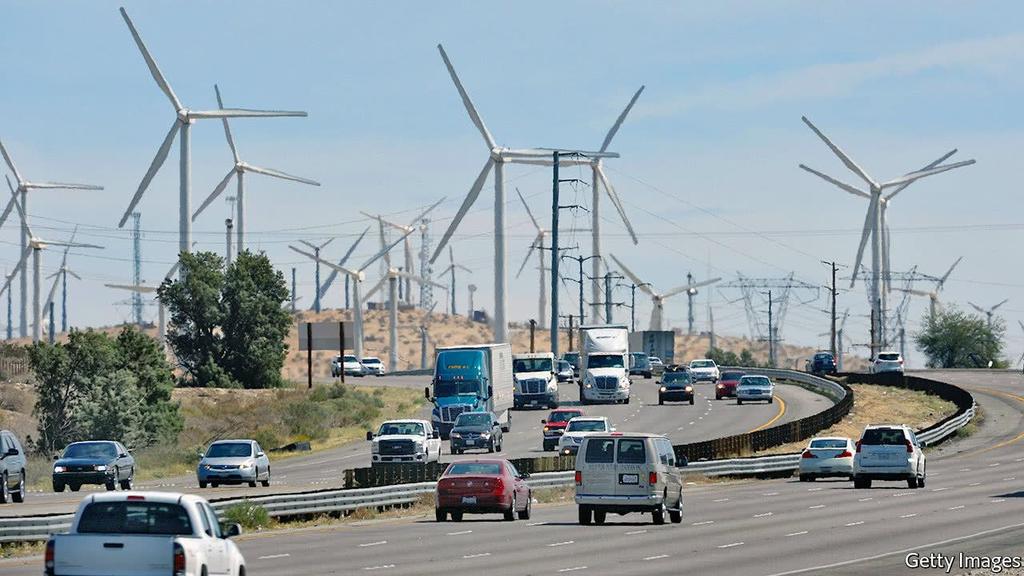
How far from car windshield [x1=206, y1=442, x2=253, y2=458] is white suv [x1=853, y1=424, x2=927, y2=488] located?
1763cm

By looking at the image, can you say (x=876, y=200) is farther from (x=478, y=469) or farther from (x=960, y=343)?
(x=478, y=469)

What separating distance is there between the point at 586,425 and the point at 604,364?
110ft

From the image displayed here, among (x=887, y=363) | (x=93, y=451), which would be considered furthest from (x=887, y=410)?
(x=93, y=451)

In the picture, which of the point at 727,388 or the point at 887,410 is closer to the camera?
the point at 887,410

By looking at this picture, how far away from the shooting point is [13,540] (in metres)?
31.5

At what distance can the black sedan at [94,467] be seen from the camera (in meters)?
49.1

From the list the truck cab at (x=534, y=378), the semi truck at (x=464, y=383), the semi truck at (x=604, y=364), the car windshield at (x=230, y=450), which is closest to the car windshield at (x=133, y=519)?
the car windshield at (x=230, y=450)

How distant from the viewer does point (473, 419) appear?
230 feet

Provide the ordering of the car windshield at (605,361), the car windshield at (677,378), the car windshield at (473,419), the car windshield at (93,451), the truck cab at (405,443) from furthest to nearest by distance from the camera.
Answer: the car windshield at (677,378)
the car windshield at (605,361)
the car windshield at (473,419)
the truck cab at (405,443)
the car windshield at (93,451)

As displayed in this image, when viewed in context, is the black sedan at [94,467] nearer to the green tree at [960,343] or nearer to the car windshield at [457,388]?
the car windshield at [457,388]

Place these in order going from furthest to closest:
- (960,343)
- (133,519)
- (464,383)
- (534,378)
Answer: (960,343) < (534,378) < (464,383) < (133,519)

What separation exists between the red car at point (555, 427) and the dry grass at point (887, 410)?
8507 millimetres

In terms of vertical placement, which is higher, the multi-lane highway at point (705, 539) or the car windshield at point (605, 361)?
the car windshield at point (605, 361)

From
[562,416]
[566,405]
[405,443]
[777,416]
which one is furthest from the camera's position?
[566,405]
